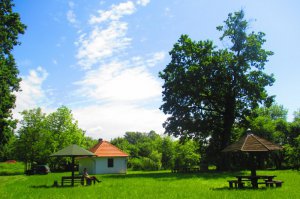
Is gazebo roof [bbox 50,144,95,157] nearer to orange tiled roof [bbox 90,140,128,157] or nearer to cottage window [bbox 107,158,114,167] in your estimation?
orange tiled roof [bbox 90,140,128,157]

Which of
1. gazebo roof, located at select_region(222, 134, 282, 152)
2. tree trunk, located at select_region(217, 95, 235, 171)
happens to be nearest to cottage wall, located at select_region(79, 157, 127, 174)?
tree trunk, located at select_region(217, 95, 235, 171)

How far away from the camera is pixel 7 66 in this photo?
120ft

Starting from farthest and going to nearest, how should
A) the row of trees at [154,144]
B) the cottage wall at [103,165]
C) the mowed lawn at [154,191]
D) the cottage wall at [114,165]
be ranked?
the row of trees at [154,144] → the cottage wall at [114,165] → the cottage wall at [103,165] → the mowed lawn at [154,191]

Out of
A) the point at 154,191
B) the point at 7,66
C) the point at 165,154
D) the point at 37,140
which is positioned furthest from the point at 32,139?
the point at 154,191

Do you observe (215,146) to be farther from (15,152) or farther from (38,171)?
(15,152)

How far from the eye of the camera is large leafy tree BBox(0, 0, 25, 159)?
33.6 meters

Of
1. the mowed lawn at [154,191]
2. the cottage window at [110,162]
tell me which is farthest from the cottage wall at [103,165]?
the mowed lawn at [154,191]

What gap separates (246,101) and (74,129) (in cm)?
3554

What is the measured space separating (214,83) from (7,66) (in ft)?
77.7

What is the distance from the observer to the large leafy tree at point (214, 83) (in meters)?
39.5

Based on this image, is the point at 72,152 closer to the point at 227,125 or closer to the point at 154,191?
the point at 154,191

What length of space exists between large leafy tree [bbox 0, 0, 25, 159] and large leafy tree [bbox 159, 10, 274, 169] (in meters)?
17.5

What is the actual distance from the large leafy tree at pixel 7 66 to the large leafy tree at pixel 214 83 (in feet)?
57.6

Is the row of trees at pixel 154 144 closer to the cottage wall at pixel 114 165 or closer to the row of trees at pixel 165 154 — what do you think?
the row of trees at pixel 165 154
